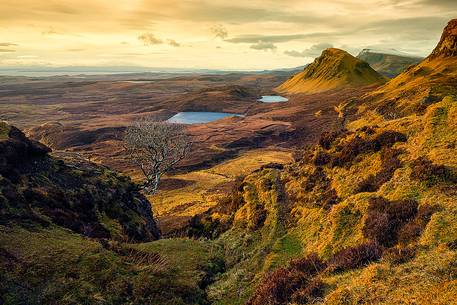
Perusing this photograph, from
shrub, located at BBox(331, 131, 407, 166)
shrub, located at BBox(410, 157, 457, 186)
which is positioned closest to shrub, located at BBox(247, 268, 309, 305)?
shrub, located at BBox(410, 157, 457, 186)

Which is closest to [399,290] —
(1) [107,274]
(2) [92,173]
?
(1) [107,274]

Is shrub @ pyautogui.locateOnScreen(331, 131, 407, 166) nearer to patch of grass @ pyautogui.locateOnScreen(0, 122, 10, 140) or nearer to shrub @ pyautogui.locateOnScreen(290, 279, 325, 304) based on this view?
shrub @ pyautogui.locateOnScreen(290, 279, 325, 304)

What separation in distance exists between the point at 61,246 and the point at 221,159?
307ft

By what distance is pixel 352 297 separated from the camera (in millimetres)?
13773

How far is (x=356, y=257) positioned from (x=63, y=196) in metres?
24.9

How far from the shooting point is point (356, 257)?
17312 millimetres

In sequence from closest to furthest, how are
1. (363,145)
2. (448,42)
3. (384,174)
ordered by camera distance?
1. (384,174)
2. (363,145)
3. (448,42)

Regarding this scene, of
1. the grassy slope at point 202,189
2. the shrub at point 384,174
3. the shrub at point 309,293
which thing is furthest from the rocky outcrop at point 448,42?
the shrub at point 309,293

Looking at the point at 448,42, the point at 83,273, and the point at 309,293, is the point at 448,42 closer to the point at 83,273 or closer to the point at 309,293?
the point at 309,293

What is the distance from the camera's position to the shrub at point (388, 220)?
18.4 metres

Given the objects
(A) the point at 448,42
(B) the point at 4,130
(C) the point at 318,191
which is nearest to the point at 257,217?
(C) the point at 318,191

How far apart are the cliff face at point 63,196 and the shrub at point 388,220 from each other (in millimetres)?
20561

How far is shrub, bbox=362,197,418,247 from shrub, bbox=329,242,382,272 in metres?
0.92

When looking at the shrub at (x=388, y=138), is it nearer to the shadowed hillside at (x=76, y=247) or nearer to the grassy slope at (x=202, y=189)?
the shadowed hillside at (x=76, y=247)
